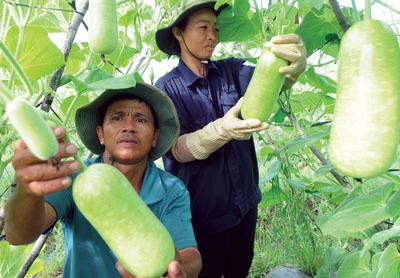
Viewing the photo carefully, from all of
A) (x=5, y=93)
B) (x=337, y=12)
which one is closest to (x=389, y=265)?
(x=337, y=12)

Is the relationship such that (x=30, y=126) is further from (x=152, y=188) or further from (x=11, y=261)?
(x=11, y=261)

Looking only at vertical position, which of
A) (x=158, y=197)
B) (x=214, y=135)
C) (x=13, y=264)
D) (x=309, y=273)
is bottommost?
(x=309, y=273)

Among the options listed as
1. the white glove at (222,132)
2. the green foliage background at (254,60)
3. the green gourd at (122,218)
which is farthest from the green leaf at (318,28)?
the green gourd at (122,218)

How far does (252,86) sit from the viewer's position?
1.14 meters

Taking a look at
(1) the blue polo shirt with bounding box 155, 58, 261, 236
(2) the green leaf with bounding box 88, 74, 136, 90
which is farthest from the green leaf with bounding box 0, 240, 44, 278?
(2) the green leaf with bounding box 88, 74, 136, 90

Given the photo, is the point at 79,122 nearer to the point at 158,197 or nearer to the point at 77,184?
the point at 158,197

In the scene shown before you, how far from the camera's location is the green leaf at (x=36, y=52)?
97 cm

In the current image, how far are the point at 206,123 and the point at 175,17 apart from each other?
17.0 inches

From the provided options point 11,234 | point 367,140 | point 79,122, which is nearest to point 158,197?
point 79,122

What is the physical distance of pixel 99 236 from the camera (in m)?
1.47

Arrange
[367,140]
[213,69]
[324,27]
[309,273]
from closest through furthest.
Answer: [367,140], [324,27], [213,69], [309,273]

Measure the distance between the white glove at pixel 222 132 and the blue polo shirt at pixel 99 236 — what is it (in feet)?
0.72

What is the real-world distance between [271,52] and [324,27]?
1.44 feet

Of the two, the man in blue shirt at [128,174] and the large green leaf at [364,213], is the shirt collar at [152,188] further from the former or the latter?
the large green leaf at [364,213]
